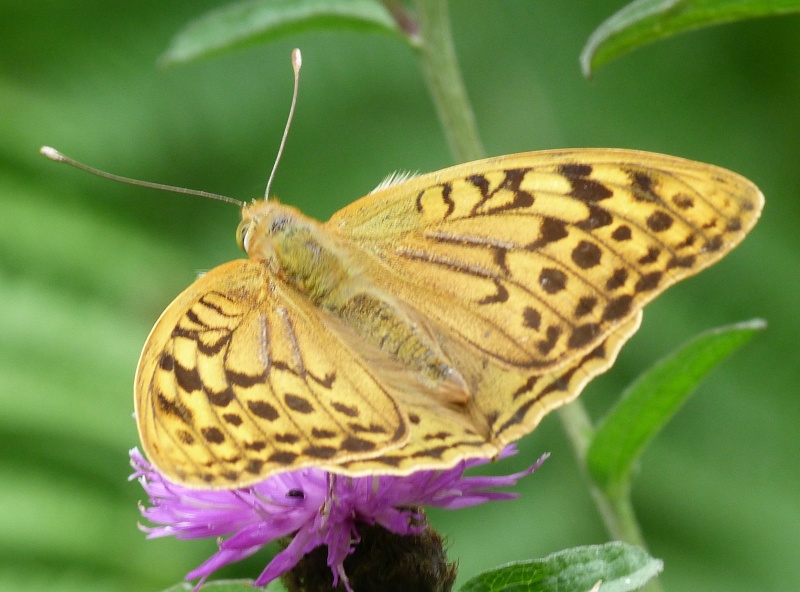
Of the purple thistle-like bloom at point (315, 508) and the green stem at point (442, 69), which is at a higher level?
the green stem at point (442, 69)

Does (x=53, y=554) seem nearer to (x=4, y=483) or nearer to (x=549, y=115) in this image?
(x=4, y=483)

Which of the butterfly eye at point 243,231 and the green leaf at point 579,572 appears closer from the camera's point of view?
the green leaf at point 579,572

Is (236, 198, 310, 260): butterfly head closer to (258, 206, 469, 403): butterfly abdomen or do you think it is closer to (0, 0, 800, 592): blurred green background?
(258, 206, 469, 403): butterfly abdomen

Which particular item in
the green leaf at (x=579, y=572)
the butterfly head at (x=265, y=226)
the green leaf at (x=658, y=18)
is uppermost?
the green leaf at (x=658, y=18)

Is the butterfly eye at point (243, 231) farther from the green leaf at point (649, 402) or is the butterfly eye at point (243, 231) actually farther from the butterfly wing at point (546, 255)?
the green leaf at point (649, 402)

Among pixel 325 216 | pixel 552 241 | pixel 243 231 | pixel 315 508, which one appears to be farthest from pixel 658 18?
pixel 325 216

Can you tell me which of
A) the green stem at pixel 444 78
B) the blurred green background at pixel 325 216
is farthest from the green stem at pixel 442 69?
the blurred green background at pixel 325 216

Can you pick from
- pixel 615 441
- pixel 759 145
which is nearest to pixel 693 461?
pixel 759 145
